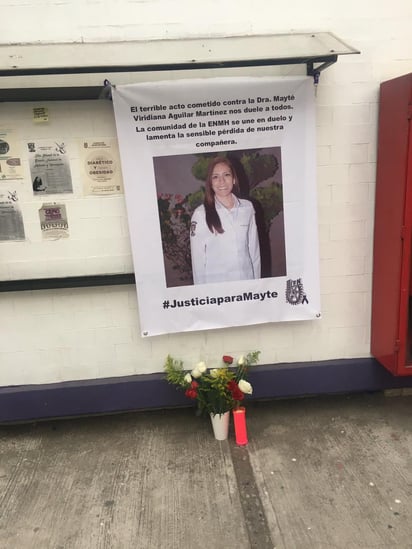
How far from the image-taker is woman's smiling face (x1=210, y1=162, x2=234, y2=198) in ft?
11.1

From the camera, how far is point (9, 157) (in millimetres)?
3338

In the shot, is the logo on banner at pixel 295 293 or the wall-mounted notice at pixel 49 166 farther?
the logo on banner at pixel 295 293

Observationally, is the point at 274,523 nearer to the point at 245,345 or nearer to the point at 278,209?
the point at 245,345

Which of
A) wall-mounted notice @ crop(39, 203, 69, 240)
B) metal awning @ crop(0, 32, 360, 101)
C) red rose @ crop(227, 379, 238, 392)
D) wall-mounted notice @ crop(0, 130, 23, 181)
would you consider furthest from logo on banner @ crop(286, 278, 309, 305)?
wall-mounted notice @ crop(0, 130, 23, 181)

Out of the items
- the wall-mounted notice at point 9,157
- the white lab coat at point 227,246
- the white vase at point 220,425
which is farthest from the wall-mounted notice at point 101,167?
the white vase at point 220,425

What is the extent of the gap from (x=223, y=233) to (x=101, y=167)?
1008 mm

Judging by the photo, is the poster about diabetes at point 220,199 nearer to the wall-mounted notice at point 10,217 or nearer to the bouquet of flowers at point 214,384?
the bouquet of flowers at point 214,384

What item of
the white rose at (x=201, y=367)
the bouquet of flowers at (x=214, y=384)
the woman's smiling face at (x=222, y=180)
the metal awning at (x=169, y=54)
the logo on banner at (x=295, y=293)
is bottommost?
→ the bouquet of flowers at (x=214, y=384)

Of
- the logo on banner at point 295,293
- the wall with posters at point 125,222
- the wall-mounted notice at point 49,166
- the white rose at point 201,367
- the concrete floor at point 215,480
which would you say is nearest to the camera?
the concrete floor at point 215,480

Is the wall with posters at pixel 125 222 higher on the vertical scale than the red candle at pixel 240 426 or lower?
higher

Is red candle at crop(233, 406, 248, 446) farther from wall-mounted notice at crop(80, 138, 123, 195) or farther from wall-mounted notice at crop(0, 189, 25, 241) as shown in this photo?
wall-mounted notice at crop(0, 189, 25, 241)

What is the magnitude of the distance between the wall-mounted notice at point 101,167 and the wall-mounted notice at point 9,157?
45 cm

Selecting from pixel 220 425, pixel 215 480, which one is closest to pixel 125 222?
pixel 220 425

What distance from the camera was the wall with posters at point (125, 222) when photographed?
323 cm
